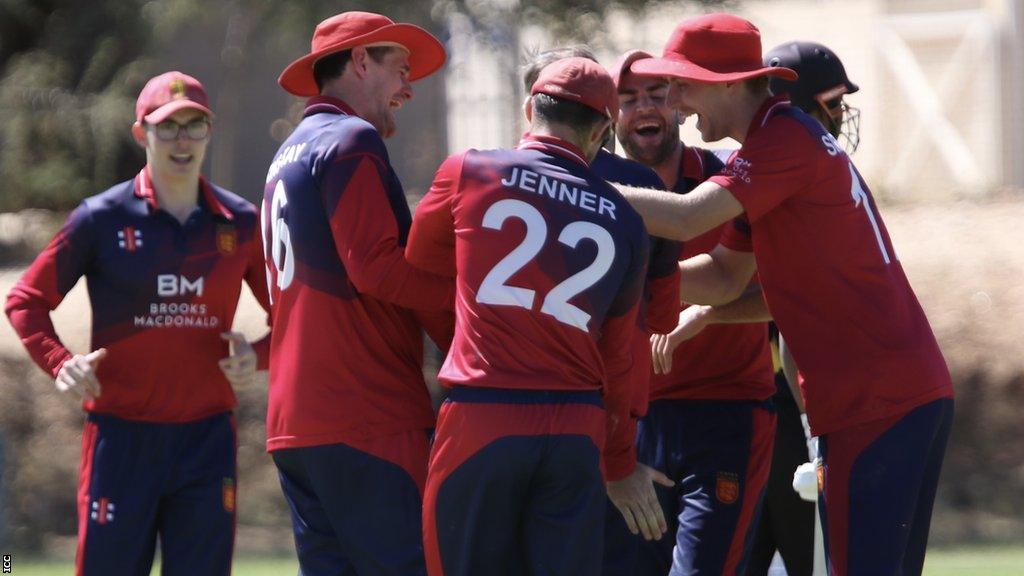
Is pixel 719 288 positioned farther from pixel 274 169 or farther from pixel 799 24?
pixel 799 24

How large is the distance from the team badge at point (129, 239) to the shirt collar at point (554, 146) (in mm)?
2104

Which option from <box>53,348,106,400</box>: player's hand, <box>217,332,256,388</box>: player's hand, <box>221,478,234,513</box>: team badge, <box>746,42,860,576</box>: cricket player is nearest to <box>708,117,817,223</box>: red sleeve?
<box>746,42,860,576</box>: cricket player

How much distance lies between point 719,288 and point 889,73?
1664 centimetres

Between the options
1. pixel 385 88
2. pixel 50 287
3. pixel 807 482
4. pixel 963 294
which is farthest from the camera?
pixel 963 294

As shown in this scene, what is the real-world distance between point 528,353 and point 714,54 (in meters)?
1.23

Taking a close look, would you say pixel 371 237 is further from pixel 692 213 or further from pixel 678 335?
pixel 678 335

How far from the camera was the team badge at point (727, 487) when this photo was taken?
5711 millimetres

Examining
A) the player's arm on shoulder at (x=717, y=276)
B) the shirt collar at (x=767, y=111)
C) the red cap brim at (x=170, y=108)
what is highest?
the red cap brim at (x=170, y=108)

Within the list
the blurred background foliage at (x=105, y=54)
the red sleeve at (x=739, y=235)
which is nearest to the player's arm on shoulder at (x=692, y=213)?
the red sleeve at (x=739, y=235)

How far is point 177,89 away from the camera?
20.2ft

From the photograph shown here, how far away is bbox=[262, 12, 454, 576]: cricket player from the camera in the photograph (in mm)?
4707

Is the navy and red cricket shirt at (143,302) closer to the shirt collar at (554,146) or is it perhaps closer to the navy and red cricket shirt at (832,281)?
the shirt collar at (554,146)

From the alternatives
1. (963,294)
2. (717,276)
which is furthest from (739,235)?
(963,294)

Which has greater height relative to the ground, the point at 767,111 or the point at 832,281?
the point at 767,111
